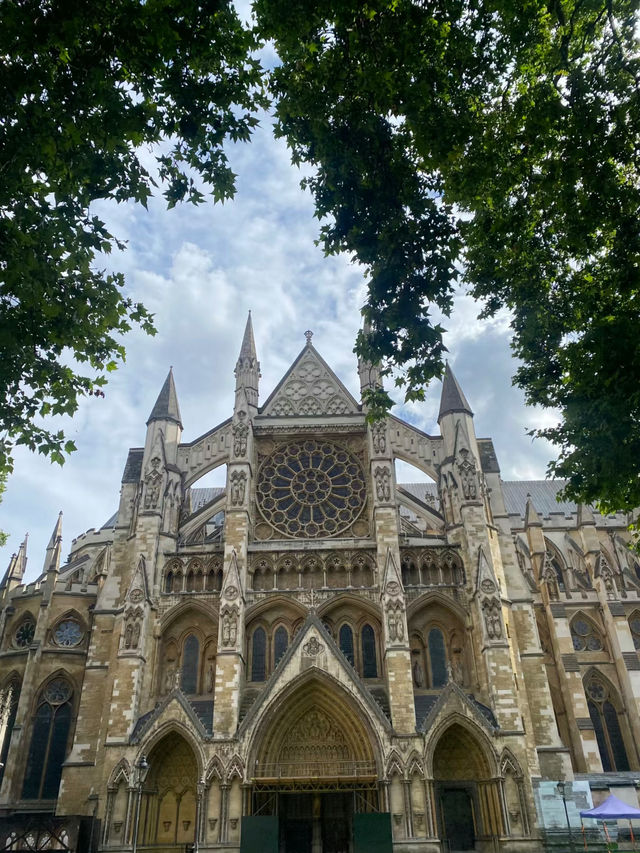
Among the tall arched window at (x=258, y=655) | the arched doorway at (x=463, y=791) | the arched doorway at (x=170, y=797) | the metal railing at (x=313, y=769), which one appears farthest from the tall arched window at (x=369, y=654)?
the arched doorway at (x=170, y=797)

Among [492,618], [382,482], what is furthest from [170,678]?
[492,618]

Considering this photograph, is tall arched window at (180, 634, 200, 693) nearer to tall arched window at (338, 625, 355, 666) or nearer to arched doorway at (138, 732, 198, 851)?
arched doorway at (138, 732, 198, 851)

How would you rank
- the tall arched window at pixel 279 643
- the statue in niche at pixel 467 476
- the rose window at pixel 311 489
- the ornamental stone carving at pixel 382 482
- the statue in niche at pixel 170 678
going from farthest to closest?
the rose window at pixel 311 489, the ornamental stone carving at pixel 382 482, the statue in niche at pixel 467 476, the tall arched window at pixel 279 643, the statue in niche at pixel 170 678

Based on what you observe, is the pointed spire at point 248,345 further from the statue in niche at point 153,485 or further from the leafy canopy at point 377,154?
the leafy canopy at point 377,154

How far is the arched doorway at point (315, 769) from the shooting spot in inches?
Answer: 858

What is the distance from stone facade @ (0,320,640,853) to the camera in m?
21.5

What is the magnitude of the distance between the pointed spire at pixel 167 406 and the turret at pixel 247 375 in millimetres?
2938

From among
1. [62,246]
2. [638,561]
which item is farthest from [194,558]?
[638,561]

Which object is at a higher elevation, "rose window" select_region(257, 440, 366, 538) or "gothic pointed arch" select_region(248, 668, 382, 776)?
"rose window" select_region(257, 440, 366, 538)

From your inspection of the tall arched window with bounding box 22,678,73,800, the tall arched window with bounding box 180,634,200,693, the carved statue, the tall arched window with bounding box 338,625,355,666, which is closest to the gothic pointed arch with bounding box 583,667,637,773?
the carved statue

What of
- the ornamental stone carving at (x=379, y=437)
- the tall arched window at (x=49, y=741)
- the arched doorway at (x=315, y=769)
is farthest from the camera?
the ornamental stone carving at (x=379, y=437)

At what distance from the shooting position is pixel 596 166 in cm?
1134

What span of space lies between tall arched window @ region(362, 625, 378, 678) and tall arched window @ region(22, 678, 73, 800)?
12771 mm

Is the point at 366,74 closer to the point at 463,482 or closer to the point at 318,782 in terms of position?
the point at 463,482
